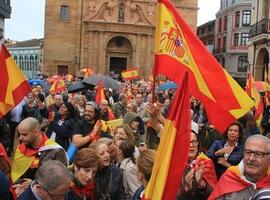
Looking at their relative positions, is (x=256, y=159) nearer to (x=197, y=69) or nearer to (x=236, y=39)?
(x=197, y=69)

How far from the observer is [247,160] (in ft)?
14.1

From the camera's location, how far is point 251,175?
14.2 ft

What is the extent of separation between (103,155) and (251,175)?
169 cm

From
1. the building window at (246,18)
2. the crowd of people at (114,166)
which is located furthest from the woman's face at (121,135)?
the building window at (246,18)

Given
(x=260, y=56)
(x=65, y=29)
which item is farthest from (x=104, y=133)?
(x=65, y=29)

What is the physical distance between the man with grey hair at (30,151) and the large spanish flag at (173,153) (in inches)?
62.9

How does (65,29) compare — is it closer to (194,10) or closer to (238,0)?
(194,10)

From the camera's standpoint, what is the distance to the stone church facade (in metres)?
46.5

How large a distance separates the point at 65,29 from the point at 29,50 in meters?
18.5

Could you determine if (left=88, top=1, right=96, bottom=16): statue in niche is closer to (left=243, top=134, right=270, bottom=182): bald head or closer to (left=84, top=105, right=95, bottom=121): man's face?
(left=84, top=105, right=95, bottom=121): man's face

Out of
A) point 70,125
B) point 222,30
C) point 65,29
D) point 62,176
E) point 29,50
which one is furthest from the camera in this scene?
point 222,30

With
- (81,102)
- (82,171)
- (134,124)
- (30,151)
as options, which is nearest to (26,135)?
(30,151)

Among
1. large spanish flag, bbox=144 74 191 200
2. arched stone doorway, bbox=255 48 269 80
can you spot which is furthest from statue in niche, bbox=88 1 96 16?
large spanish flag, bbox=144 74 191 200

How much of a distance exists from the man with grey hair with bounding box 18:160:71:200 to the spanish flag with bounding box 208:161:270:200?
137cm
